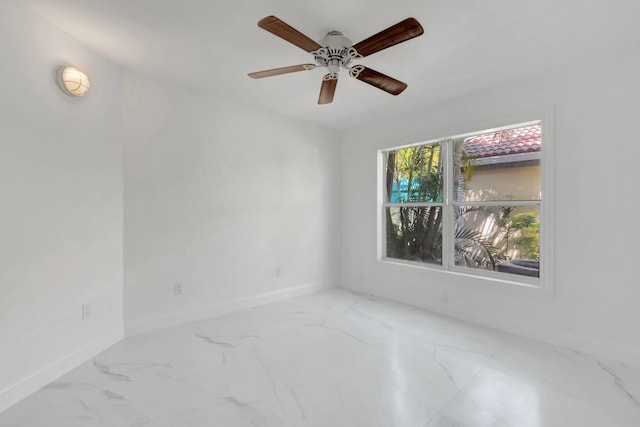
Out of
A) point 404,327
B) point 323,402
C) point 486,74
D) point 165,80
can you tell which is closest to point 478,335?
point 404,327

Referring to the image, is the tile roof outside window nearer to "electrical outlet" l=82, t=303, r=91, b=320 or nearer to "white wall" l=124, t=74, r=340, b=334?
"white wall" l=124, t=74, r=340, b=334

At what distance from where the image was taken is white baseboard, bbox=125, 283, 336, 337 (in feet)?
9.23

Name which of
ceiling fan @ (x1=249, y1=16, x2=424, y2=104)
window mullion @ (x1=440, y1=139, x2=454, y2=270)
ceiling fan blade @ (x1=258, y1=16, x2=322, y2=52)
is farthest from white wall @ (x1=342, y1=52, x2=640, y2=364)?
ceiling fan blade @ (x1=258, y1=16, x2=322, y2=52)

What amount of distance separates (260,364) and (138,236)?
5.41 ft

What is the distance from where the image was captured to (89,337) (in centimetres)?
236

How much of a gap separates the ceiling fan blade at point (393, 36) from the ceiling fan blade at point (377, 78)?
7.4 inches

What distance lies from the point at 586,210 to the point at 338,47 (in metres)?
2.45

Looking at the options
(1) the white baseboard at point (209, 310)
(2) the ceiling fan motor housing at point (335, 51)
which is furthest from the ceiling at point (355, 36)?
(1) the white baseboard at point (209, 310)

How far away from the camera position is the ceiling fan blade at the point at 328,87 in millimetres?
2248

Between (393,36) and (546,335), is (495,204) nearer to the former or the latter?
(546,335)

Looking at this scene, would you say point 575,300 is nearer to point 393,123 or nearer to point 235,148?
point 393,123

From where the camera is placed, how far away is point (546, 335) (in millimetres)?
2705

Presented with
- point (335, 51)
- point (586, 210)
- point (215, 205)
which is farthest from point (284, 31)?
point (586, 210)

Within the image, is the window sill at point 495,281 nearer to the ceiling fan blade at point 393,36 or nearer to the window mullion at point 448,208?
the window mullion at point 448,208
